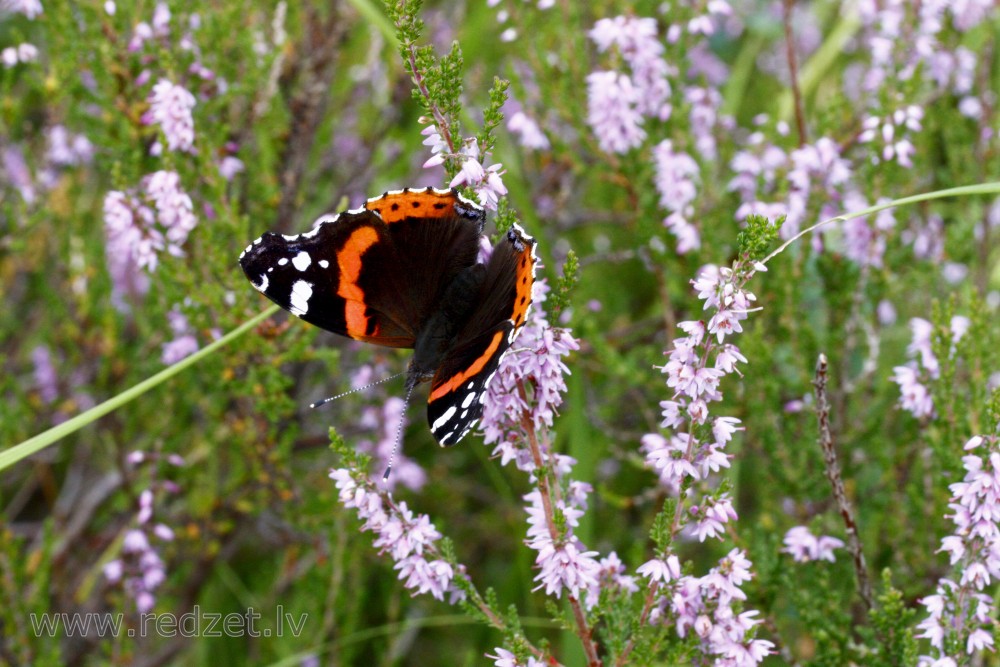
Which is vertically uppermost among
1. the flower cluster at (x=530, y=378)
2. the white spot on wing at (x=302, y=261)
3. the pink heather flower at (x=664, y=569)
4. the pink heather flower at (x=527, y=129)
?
the pink heather flower at (x=527, y=129)

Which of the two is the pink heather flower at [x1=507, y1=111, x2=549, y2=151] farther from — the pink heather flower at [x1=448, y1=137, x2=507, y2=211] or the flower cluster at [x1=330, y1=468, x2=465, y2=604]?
the flower cluster at [x1=330, y1=468, x2=465, y2=604]

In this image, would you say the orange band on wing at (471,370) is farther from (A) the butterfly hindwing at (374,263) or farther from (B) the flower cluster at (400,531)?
(A) the butterfly hindwing at (374,263)

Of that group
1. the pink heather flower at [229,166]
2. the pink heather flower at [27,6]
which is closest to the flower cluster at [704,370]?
the pink heather flower at [229,166]

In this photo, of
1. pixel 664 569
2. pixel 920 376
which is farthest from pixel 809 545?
pixel 664 569

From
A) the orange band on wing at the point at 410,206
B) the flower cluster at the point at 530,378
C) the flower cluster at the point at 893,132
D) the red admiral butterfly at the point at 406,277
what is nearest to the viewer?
the flower cluster at the point at 530,378

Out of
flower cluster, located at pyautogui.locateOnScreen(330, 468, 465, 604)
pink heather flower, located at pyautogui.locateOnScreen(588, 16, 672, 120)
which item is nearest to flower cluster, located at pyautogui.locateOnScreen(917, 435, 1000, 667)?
flower cluster, located at pyautogui.locateOnScreen(330, 468, 465, 604)

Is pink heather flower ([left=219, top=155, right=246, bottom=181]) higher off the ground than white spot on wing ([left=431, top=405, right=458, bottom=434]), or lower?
higher
